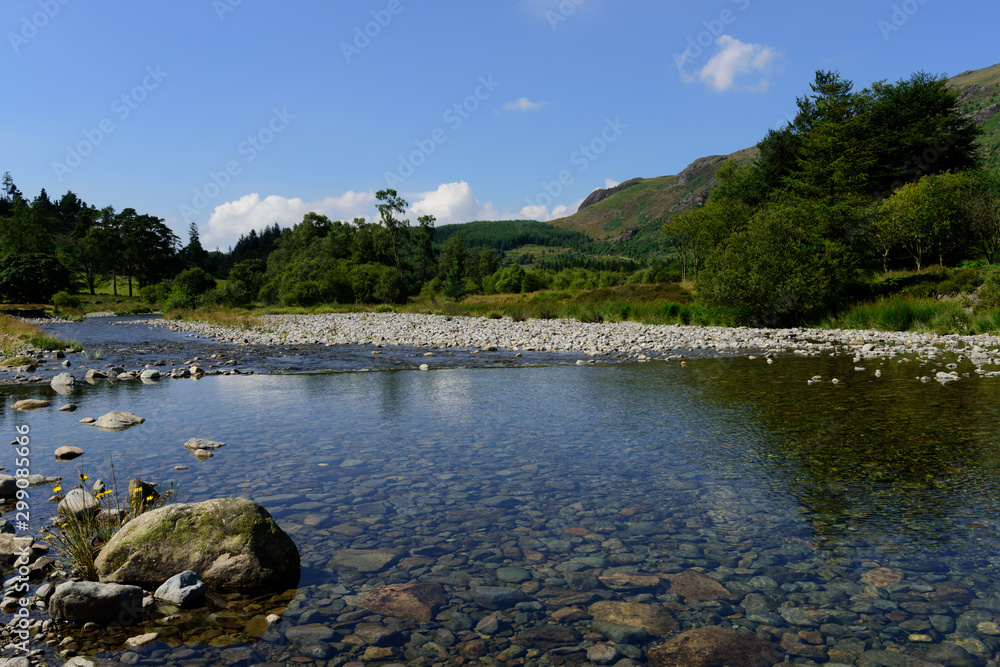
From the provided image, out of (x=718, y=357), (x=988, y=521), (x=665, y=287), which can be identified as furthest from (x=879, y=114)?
(x=988, y=521)

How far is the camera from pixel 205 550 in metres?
4.12

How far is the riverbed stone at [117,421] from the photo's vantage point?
9.06 meters

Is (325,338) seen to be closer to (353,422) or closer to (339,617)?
(353,422)

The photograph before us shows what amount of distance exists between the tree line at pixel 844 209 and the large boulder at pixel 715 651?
27.5 meters

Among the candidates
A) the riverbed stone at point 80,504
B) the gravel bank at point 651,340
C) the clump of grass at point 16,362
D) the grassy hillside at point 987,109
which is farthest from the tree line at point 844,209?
the grassy hillside at point 987,109

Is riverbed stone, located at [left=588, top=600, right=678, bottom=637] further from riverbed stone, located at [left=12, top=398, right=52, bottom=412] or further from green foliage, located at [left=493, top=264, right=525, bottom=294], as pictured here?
green foliage, located at [left=493, top=264, right=525, bottom=294]

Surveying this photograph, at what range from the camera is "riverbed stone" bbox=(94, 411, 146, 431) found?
906 centimetres

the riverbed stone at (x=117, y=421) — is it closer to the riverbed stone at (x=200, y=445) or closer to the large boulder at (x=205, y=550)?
the riverbed stone at (x=200, y=445)

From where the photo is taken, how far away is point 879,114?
48688mm

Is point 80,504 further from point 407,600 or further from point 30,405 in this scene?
point 30,405

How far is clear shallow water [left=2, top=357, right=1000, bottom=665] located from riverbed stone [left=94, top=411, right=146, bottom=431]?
0.28m

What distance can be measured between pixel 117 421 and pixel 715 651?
1000 cm

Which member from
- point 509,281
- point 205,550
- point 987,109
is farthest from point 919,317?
point 987,109

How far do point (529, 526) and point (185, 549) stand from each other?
2.87 meters
